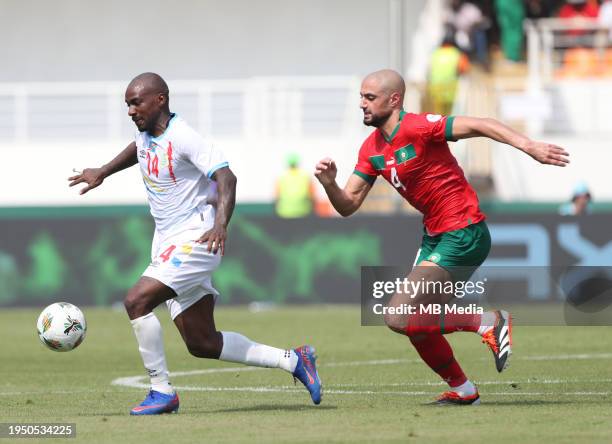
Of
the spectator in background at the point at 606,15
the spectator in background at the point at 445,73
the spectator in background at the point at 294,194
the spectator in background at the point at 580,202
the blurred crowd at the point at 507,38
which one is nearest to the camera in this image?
the spectator in background at the point at 580,202

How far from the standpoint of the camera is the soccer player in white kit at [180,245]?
9.94 meters

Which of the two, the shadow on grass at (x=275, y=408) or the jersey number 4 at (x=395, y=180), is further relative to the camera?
the jersey number 4 at (x=395, y=180)

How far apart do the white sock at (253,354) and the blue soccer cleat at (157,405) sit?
549 millimetres

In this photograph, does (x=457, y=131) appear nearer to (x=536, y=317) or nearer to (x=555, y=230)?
(x=536, y=317)

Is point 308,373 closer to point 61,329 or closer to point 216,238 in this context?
point 216,238

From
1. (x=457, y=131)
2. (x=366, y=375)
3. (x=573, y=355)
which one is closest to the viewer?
(x=457, y=131)

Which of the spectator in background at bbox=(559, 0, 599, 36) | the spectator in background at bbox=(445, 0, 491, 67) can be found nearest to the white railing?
the spectator in background at bbox=(445, 0, 491, 67)

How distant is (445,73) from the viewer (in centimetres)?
2602

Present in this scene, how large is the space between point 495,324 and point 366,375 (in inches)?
118

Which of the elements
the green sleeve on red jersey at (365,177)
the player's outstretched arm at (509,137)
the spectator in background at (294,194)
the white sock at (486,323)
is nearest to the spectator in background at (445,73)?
the spectator in background at (294,194)

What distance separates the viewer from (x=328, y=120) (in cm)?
2881

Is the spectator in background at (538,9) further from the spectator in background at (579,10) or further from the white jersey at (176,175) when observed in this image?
the white jersey at (176,175)

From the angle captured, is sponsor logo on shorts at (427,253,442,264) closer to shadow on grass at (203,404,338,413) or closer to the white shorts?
shadow on grass at (203,404,338,413)

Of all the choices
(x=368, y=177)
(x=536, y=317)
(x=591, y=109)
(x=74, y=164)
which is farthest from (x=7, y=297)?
(x=368, y=177)
